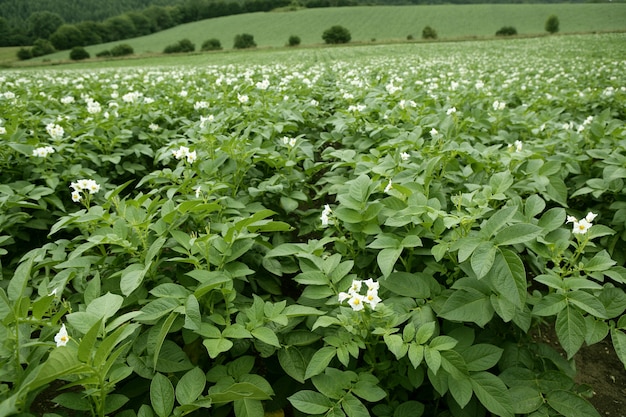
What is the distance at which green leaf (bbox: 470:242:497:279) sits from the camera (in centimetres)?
128

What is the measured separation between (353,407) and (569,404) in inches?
31.0

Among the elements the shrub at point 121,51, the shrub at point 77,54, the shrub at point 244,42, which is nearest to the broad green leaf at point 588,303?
the shrub at point 244,42

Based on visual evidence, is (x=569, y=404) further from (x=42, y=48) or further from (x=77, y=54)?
(x=42, y=48)

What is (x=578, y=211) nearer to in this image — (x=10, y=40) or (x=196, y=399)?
(x=196, y=399)

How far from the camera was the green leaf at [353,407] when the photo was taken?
4.05 ft

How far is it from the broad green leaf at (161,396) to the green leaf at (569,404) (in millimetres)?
1310

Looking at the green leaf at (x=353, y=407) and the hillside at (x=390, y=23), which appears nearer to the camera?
the green leaf at (x=353, y=407)

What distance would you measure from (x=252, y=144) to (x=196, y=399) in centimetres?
182

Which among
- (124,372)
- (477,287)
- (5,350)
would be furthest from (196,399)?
(477,287)

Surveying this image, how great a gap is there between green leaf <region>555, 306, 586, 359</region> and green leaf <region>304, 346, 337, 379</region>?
79 centimetres

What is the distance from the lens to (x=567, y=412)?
4.38ft

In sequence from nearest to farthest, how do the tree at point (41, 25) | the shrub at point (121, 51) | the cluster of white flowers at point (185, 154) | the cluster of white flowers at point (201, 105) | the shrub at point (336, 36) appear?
the cluster of white flowers at point (185, 154), the cluster of white flowers at point (201, 105), the shrub at point (336, 36), the shrub at point (121, 51), the tree at point (41, 25)

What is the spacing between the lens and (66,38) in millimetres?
49406

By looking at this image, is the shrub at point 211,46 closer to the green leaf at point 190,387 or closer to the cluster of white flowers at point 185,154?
the cluster of white flowers at point 185,154
